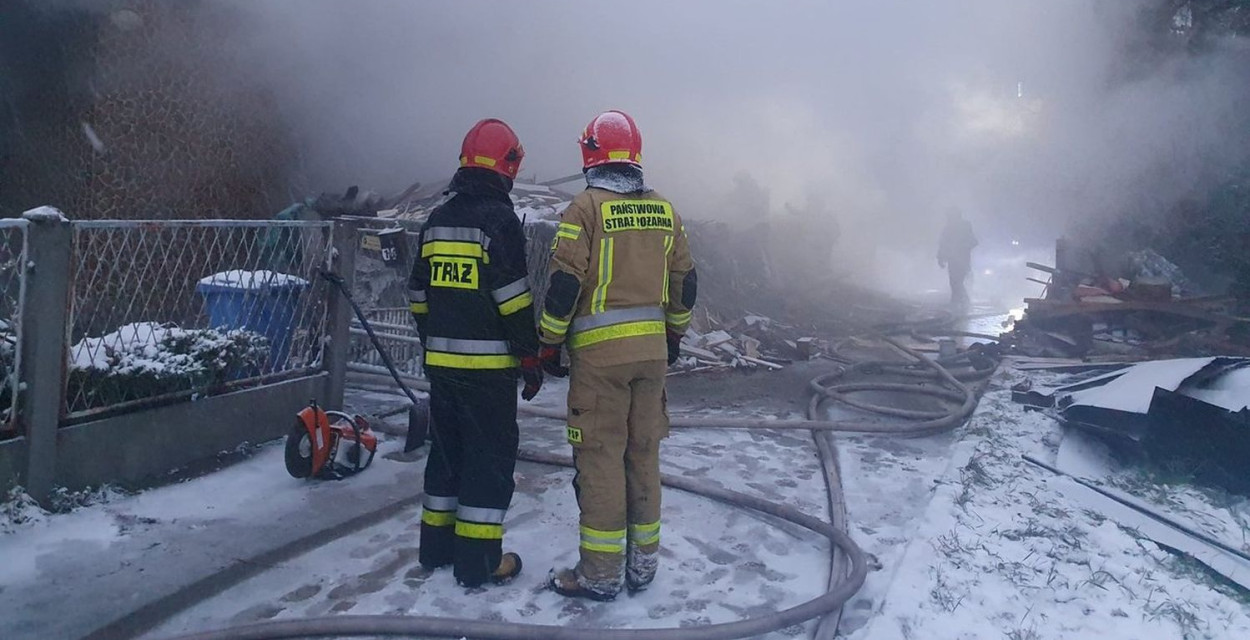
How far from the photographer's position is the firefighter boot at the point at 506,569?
3.26m

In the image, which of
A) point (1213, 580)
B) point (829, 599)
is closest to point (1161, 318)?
point (1213, 580)

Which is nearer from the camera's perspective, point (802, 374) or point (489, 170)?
point (489, 170)

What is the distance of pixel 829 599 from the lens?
2.96 meters

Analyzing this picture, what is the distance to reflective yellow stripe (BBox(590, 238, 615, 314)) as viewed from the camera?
121 inches

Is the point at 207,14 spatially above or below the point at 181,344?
above

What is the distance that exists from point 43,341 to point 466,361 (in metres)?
2.06

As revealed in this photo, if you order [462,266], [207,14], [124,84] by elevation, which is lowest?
[462,266]

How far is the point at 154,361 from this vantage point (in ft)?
13.6

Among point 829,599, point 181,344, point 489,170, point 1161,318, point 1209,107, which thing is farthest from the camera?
point 1209,107

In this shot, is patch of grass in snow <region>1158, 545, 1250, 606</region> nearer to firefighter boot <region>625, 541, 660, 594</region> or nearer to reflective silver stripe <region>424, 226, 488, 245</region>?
firefighter boot <region>625, 541, 660, 594</region>

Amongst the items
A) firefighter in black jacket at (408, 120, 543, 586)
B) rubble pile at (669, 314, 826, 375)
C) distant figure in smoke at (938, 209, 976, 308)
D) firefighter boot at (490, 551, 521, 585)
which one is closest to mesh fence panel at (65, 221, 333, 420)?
firefighter in black jacket at (408, 120, 543, 586)

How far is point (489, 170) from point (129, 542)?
2.26 metres

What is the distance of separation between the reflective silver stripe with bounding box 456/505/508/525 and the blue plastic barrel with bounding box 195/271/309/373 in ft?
7.66

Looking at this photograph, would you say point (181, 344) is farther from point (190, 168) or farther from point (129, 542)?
point (190, 168)
